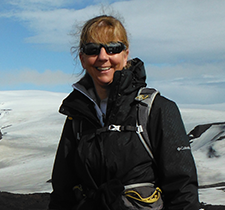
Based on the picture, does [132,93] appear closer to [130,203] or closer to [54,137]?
[130,203]

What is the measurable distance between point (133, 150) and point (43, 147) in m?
13.8

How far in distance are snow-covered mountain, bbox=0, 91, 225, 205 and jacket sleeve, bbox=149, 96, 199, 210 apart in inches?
192

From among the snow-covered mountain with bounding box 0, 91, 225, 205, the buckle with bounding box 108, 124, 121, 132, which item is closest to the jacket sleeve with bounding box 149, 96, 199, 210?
the buckle with bounding box 108, 124, 121, 132

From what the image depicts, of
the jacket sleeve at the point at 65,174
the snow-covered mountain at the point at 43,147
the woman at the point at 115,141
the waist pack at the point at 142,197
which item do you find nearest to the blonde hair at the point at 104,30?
the woman at the point at 115,141

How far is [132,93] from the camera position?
197cm

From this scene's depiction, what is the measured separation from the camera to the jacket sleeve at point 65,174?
2.20 metres

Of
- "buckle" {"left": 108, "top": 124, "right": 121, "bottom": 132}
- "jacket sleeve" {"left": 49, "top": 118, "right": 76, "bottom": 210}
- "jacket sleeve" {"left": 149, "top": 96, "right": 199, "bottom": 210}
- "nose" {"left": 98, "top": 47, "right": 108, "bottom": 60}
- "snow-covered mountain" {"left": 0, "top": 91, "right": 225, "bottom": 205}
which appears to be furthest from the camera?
"snow-covered mountain" {"left": 0, "top": 91, "right": 225, "bottom": 205}

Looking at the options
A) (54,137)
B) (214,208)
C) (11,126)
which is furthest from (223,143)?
(11,126)

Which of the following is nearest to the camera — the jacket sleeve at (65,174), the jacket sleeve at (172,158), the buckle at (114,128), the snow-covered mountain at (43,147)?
the jacket sleeve at (172,158)

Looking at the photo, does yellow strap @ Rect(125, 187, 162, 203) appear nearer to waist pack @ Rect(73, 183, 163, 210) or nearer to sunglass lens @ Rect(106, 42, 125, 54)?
waist pack @ Rect(73, 183, 163, 210)

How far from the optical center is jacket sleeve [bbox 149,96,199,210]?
1.78 meters

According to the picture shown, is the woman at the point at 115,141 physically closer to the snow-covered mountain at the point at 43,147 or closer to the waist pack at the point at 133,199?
the waist pack at the point at 133,199

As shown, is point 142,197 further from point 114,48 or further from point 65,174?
point 114,48

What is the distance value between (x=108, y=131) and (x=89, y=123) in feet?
0.71
